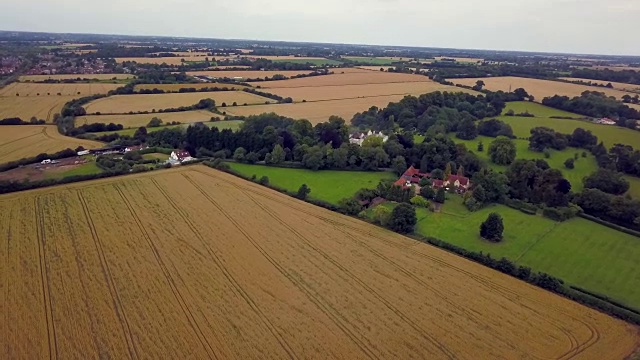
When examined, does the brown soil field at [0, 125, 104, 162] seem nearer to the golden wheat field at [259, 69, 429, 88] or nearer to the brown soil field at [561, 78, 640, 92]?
the golden wheat field at [259, 69, 429, 88]

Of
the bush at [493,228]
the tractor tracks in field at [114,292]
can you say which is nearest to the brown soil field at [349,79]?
the tractor tracks in field at [114,292]

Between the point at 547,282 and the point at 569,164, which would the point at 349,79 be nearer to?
the point at 569,164

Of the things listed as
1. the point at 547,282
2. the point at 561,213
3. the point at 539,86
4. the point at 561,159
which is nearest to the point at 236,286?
the point at 547,282

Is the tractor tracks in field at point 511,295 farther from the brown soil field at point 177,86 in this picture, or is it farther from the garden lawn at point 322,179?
the brown soil field at point 177,86

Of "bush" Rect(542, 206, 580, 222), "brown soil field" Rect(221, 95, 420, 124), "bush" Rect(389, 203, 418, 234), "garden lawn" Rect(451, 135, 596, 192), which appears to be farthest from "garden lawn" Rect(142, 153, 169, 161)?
"bush" Rect(542, 206, 580, 222)

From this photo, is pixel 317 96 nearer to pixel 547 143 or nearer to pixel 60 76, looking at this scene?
pixel 547 143

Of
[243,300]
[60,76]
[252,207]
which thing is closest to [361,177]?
[252,207]
